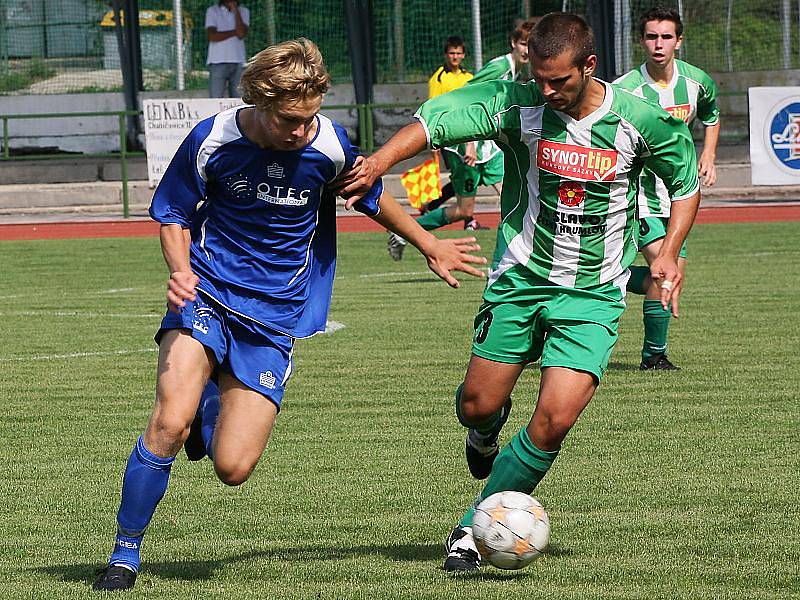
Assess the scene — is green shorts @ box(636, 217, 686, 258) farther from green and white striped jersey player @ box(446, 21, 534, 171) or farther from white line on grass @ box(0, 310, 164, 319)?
white line on grass @ box(0, 310, 164, 319)

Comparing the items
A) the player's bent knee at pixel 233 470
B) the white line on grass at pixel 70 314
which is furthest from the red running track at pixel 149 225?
the player's bent knee at pixel 233 470

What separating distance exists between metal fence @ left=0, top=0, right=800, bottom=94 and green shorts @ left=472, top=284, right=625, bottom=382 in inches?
828

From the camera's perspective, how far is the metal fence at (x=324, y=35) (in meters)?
25.7

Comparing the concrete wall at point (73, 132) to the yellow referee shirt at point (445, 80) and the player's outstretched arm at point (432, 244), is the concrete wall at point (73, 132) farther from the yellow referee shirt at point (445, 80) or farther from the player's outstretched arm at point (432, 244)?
the player's outstretched arm at point (432, 244)

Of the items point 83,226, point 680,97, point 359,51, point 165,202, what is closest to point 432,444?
point 165,202

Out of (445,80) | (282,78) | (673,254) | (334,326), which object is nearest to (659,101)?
(334,326)

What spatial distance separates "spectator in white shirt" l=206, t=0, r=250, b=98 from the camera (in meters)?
23.1

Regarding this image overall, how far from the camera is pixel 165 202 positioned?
4.77 meters

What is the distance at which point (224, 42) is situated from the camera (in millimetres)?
23188

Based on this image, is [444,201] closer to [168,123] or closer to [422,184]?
[422,184]

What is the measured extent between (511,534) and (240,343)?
41.7 inches

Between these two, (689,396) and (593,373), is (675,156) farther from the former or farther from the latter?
(689,396)

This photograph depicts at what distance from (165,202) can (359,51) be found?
21104 mm

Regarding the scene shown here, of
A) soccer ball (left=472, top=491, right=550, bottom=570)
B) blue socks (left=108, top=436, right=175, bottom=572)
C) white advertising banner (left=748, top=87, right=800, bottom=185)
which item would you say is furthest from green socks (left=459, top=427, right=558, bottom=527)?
white advertising banner (left=748, top=87, right=800, bottom=185)
